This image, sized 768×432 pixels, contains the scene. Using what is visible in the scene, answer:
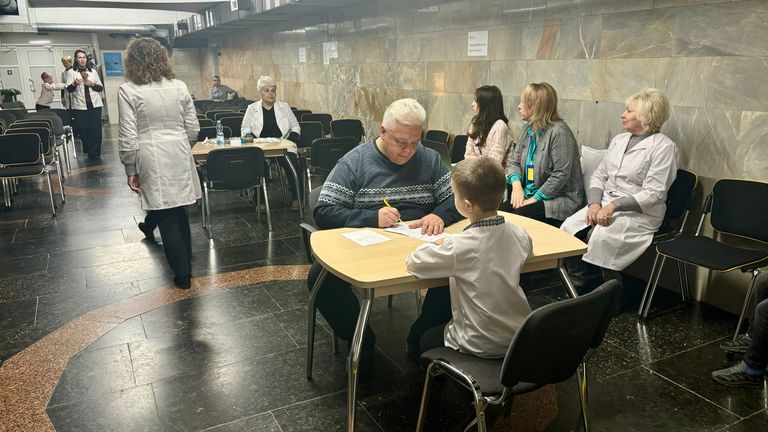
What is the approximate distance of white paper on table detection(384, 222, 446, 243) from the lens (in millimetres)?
2502

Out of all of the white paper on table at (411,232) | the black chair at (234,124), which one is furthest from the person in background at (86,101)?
the white paper on table at (411,232)

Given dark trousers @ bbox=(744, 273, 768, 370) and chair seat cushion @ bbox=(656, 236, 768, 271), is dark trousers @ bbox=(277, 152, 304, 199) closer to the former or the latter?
chair seat cushion @ bbox=(656, 236, 768, 271)

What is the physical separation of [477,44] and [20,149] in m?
4.97

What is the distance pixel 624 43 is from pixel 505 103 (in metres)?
1.46

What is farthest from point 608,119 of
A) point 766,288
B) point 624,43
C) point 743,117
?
point 766,288

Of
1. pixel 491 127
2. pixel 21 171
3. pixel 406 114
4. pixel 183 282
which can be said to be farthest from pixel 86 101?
pixel 406 114

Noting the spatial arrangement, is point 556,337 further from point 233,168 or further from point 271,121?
point 271,121

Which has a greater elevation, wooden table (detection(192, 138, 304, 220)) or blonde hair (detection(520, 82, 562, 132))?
blonde hair (detection(520, 82, 562, 132))

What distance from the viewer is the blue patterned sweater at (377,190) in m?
2.71

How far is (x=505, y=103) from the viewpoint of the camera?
5414 millimetres

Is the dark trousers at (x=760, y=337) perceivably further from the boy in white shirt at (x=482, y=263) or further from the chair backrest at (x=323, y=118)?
the chair backrest at (x=323, y=118)

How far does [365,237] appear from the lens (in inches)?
98.9

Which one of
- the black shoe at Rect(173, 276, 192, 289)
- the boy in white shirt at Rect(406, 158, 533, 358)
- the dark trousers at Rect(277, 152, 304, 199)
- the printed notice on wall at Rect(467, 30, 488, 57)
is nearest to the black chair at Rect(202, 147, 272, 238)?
the dark trousers at Rect(277, 152, 304, 199)

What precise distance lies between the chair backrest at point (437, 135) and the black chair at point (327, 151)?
37.0 inches
